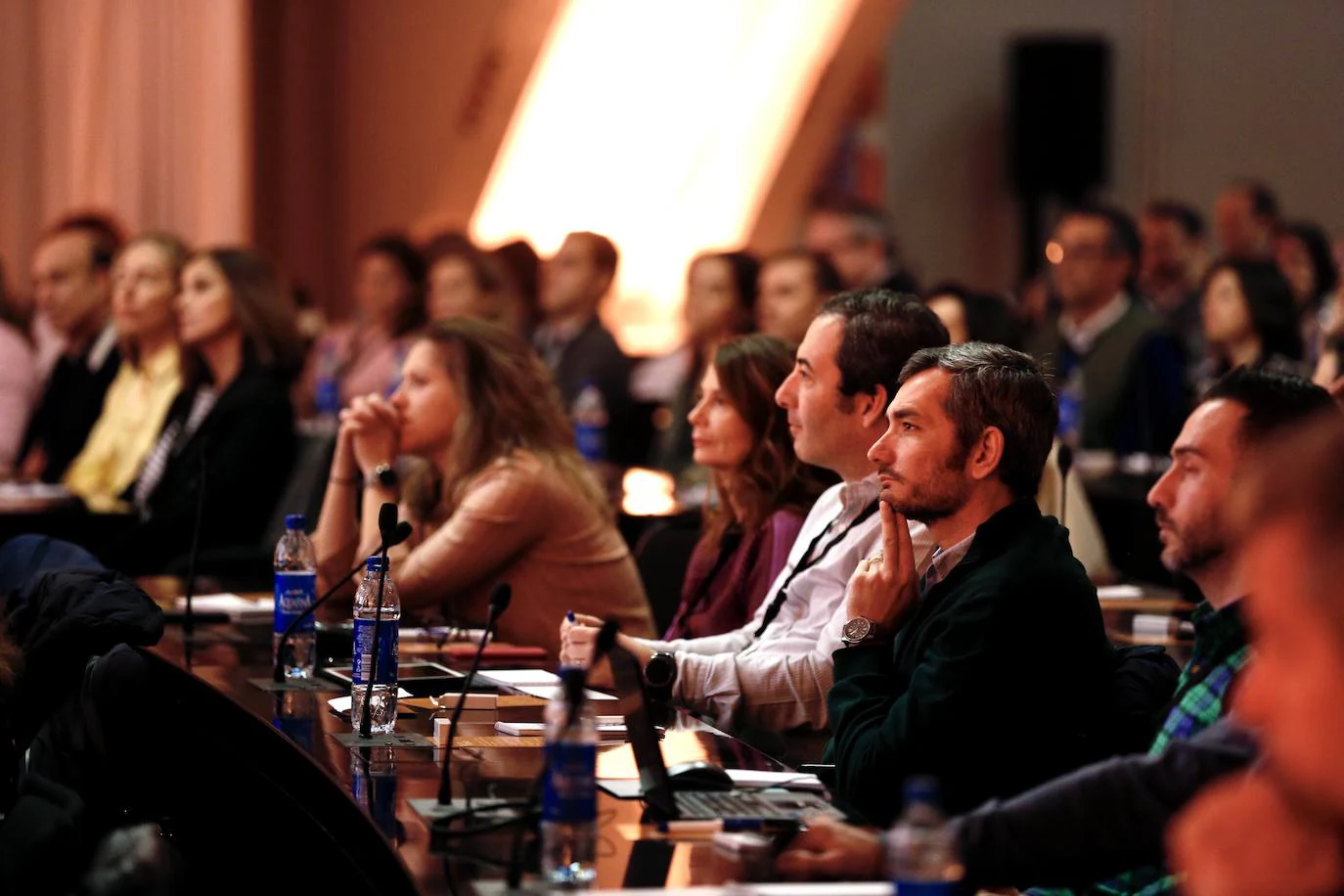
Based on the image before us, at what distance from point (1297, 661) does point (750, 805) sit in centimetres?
113

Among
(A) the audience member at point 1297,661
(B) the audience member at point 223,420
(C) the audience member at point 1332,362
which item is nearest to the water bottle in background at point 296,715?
(A) the audience member at point 1297,661

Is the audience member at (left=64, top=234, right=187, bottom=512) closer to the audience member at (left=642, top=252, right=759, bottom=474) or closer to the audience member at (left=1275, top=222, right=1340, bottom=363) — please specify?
the audience member at (left=642, top=252, right=759, bottom=474)

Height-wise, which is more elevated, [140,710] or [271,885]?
[140,710]

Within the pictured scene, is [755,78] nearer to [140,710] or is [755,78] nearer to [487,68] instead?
[487,68]

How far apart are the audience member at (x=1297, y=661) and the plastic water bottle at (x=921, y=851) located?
0.35m

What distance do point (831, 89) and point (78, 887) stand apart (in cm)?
1037

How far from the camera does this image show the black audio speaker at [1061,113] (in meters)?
13.8

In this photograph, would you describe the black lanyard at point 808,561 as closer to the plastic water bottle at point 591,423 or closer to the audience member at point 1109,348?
the plastic water bottle at point 591,423

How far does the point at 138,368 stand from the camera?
6801 millimetres

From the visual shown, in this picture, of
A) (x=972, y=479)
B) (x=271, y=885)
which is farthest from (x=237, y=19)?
(x=972, y=479)

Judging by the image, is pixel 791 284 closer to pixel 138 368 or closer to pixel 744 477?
pixel 138 368

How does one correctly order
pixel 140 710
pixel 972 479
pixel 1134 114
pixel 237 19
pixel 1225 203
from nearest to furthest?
pixel 972 479, pixel 140 710, pixel 237 19, pixel 1225 203, pixel 1134 114

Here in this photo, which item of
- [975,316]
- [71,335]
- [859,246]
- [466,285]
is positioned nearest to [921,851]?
[975,316]

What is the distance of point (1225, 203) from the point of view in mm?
10430
